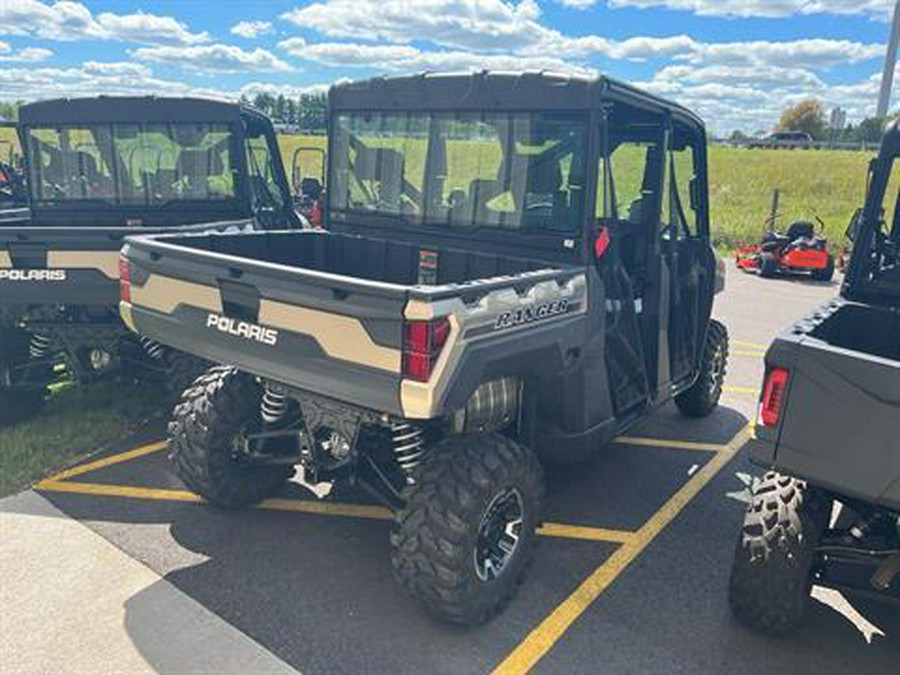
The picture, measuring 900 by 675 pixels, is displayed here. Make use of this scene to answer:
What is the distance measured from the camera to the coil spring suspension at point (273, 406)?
13.4 ft

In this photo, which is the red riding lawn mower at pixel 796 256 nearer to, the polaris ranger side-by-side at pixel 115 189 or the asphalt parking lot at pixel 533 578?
the asphalt parking lot at pixel 533 578

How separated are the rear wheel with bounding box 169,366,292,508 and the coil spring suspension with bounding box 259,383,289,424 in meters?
0.18

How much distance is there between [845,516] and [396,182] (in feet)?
11.3

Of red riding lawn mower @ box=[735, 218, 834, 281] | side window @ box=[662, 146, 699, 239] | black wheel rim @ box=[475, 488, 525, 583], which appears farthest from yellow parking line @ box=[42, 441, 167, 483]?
red riding lawn mower @ box=[735, 218, 834, 281]

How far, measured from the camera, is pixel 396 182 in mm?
4680

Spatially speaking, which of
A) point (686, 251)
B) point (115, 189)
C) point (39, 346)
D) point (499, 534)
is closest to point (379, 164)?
point (686, 251)

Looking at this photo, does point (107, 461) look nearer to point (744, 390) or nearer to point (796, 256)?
point (744, 390)

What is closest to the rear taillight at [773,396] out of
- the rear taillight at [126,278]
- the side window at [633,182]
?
the side window at [633,182]

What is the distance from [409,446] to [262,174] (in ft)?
14.6

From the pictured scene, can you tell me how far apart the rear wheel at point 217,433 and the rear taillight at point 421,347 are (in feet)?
5.37

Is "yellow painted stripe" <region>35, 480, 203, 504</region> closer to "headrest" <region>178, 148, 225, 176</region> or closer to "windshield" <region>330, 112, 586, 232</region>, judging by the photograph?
"windshield" <region>330, 112, 586, 232</region>

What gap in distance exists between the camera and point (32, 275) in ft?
16.8

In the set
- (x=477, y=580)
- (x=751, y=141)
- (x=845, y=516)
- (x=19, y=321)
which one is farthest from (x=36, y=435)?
(x=751, y=141)

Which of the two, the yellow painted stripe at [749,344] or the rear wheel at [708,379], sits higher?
the rear wheel at [708,379]
